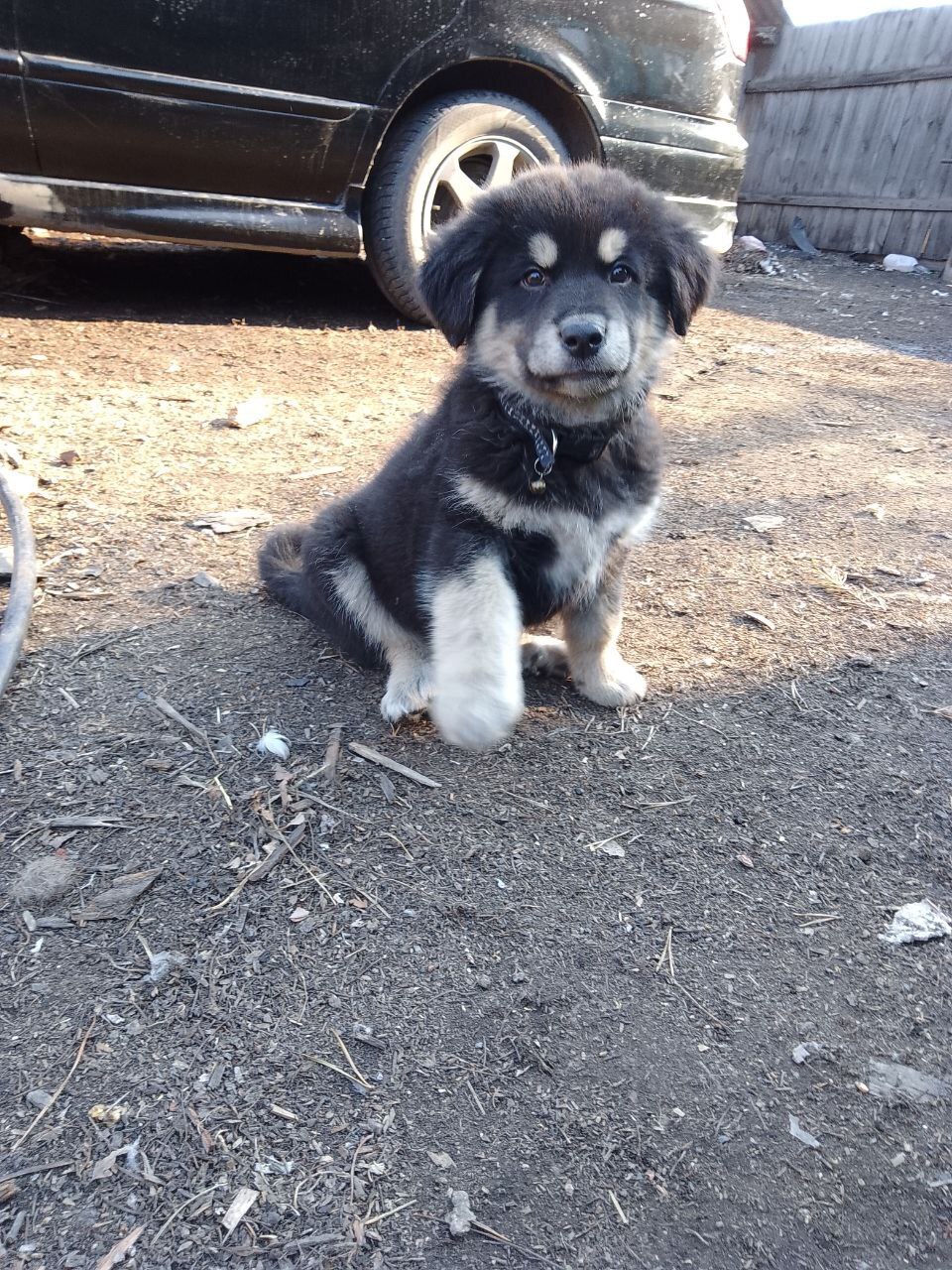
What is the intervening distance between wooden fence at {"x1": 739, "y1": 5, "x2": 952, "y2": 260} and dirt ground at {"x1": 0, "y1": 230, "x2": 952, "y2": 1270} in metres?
8.79

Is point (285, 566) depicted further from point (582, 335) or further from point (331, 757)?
point (582, 335)

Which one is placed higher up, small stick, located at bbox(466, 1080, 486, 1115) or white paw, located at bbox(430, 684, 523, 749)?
white paw, located at bbox(430, 684, 523, 749)

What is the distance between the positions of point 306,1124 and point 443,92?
5.49 m

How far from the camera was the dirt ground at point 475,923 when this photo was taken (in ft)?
5.01

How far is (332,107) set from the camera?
502cm

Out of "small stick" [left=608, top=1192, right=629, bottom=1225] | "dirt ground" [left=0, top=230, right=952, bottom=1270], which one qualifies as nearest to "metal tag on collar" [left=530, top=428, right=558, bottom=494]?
"dirt ground" [left=0, top=230, right=952, bottom=1270]

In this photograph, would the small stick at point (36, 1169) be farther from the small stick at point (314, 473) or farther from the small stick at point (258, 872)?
the small stick at point (314, 473)

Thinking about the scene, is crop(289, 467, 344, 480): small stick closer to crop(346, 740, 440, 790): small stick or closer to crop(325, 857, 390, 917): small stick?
crop(346, 740, 440, 790): small stick

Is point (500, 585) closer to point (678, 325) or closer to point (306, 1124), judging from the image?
point (678, 325)

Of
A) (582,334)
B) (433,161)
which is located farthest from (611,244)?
(433,161)

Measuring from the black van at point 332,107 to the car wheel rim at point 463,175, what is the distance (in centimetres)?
1

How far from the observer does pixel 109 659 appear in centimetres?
281

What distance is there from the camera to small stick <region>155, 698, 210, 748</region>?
8.36 ft

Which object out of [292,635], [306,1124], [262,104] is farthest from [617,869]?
[262,104]
